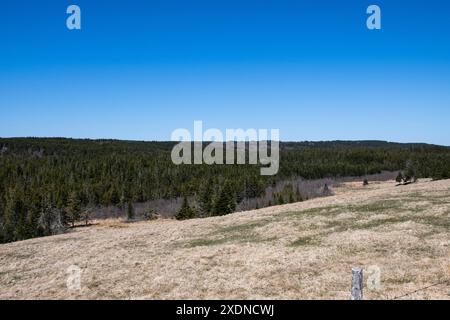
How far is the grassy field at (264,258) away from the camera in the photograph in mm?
17609

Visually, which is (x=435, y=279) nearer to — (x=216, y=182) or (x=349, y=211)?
(x=349, y=211)

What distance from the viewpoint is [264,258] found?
22516 mm

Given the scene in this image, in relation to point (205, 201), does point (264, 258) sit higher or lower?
higher

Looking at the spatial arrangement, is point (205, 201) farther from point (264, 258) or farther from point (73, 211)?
point (264, 258)

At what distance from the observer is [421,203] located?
32.9 meters

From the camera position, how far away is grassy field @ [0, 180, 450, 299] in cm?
1761

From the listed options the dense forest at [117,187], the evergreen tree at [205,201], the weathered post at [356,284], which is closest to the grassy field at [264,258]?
the weathered post at [356,284]

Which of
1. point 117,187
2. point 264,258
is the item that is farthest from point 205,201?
point 264,258

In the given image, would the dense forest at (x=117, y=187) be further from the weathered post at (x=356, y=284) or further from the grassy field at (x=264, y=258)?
the weathered post at (x=356, y=284)

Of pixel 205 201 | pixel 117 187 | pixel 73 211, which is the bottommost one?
pixel 73 211

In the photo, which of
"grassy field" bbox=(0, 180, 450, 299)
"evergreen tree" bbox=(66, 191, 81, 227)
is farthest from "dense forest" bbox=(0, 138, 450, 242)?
"grassy field" bbox=(0, 180, 450, 299)

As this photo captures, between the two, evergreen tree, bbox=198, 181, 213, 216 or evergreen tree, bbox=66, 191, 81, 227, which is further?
evergreen tree, bbox=66, 191, 81, 227

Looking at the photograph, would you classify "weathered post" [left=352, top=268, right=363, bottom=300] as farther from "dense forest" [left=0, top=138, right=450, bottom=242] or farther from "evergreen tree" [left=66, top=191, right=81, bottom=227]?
"evergreen tree" [left=66, top=191, right=81, bottom=227]
